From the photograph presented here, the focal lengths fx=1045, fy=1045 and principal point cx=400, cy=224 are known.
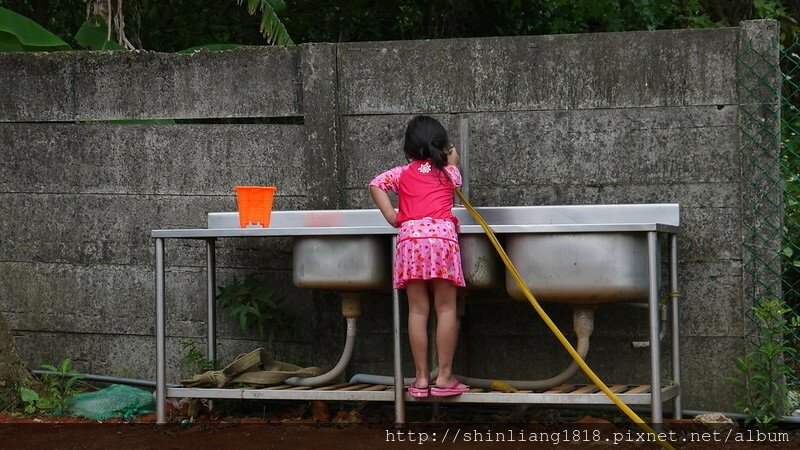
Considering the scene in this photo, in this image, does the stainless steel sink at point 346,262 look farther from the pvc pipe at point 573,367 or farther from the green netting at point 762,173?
the green netting at point 762,173

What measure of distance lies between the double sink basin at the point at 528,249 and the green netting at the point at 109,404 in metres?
1.11

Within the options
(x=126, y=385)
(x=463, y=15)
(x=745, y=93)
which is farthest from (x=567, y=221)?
(x=463, y=15)

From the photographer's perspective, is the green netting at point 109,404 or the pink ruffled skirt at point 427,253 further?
the green netting at point 109,404

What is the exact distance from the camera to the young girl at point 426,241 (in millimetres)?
4328

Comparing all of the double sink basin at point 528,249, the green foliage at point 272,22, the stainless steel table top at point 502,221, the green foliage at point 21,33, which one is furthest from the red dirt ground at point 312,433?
the green foliage at point 272,22

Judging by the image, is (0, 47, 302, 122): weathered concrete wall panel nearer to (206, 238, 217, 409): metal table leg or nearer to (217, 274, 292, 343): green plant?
(206, 238, 217, 409): metal table leg

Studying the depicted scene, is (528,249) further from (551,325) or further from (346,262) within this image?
(346,262)

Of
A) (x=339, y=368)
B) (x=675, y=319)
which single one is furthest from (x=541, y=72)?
(x=339, y=368)

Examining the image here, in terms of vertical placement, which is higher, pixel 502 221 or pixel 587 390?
pixel 502 221

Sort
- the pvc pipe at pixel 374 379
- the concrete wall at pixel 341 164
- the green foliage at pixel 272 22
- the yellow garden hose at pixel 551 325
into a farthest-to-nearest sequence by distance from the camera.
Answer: the green foliage at pixel 272 22, the pvc pipe at pixel 374 379, the concrete wall at pixel 341 164, the yellow garden hose at pixel 551 325

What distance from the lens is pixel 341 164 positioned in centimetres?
519

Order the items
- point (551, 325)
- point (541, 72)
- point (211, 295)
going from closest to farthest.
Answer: point (551, 325)
point (541, 72)
point (211, 295)

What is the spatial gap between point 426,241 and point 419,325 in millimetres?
385

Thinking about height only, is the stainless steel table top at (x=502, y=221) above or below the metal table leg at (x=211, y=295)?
above
